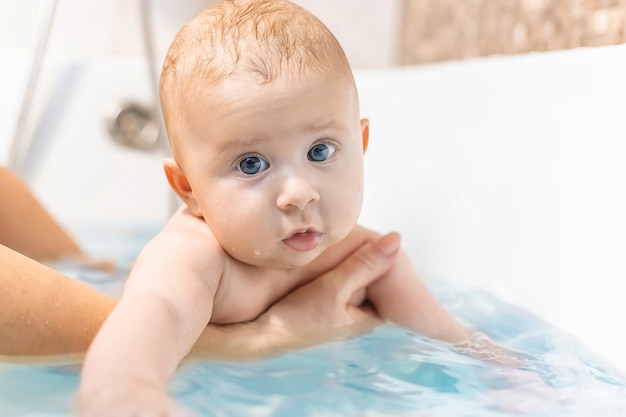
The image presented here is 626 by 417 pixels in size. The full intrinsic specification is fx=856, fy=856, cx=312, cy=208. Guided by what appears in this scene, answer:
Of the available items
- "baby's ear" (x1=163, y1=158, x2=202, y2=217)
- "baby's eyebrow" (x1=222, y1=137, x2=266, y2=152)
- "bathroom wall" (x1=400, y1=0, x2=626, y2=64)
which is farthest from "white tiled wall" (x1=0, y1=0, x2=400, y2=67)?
"baby's eyebrow" (x1=222, y1=137, x2=266, y2=152)

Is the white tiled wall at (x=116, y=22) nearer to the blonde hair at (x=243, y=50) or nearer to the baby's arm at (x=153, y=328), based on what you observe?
the blonde hair at (x=243, y=50)

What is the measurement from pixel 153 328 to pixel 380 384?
0.24 m

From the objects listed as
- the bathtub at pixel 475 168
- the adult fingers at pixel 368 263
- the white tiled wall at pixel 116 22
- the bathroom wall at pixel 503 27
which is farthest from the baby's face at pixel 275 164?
the white tiled wall at pixel 116 22

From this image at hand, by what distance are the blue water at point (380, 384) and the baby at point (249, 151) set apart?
67mm

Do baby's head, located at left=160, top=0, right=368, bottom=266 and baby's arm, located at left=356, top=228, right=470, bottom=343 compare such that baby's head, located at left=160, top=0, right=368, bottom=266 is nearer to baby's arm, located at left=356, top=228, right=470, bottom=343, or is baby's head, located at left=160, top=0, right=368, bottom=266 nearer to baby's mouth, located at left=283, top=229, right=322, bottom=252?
baby's mouth, located at left=283, top=229, right=322, bottom=252

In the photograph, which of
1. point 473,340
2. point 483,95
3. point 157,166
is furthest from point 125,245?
point 473,340

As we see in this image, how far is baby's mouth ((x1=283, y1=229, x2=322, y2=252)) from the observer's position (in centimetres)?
86

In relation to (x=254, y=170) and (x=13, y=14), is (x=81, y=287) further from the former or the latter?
(x=13, y=14)

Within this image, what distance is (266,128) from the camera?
32.2 inches

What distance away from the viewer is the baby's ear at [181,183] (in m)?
0.92

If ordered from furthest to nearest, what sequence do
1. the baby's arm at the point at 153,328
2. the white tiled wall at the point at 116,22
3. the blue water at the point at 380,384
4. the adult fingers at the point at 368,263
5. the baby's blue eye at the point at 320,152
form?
the white tiled wall at the point at 116,22, the adult fingers at the point at 368,263, the baby's blue eye at the point at 320,152, the blue water at the point at 380,384, the baby's arm at the point at 153,328

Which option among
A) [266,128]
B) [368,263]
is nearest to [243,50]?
[266,128]

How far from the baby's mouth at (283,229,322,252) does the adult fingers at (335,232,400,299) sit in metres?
0.13

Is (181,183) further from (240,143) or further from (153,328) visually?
(153,328)
